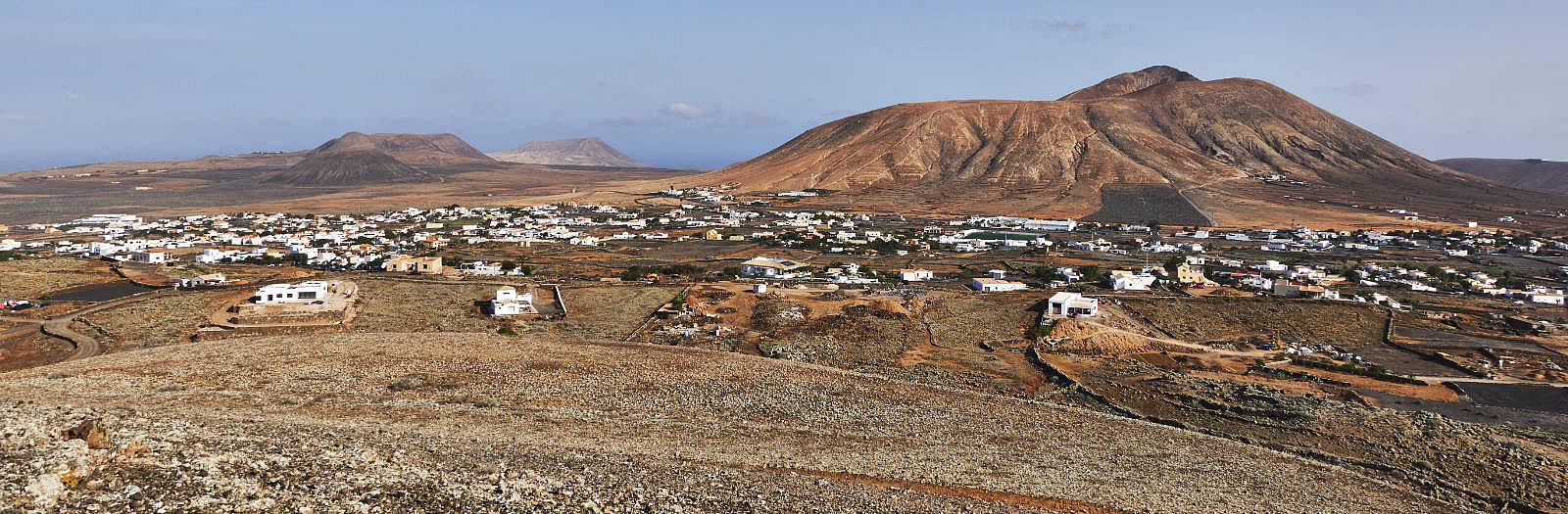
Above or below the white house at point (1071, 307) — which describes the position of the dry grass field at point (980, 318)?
below

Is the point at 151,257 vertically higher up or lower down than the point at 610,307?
higher up

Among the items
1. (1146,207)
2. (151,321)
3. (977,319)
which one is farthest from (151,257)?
(1146,207)

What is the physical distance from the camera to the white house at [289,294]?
118ft

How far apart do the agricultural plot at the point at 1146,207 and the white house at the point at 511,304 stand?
3186 inches

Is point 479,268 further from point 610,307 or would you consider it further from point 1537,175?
point 1537,175

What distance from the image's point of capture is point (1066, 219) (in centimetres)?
9994

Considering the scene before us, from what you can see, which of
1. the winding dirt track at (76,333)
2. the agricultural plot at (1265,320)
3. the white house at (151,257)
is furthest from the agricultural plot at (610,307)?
the white house at (151,257)

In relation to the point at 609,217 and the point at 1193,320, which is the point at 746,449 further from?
the point at 609,217

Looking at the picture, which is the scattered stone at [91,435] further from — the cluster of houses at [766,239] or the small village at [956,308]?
the cluster of houses at [766,239]

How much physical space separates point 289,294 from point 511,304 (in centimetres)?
994

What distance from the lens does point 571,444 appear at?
1823cm

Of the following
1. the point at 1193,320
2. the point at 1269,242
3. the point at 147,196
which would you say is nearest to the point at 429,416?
the point at 1193,320

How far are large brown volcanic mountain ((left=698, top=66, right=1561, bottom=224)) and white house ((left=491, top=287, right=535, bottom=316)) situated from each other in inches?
3249

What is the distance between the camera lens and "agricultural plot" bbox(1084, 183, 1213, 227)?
9956cm
